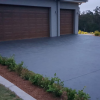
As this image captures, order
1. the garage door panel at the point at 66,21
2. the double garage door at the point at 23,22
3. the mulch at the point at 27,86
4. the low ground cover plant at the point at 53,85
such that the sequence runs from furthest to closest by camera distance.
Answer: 1. the garage door panel at the point at 66,21
2. the double garage door at the point at 23,22
3. the mulch at the point at 27,86
4. the low ground cover plant at the point at 53,85

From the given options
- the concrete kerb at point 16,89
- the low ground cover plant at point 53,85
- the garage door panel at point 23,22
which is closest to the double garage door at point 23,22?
the garage door panel at point 23,22

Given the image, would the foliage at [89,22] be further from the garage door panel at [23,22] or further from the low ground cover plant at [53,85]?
the low ground cover plant at [53,85]

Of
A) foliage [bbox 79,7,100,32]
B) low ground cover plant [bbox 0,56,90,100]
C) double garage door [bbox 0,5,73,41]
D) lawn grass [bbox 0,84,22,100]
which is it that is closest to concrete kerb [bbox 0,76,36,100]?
lawn grass [bbox 0,84,22,100]

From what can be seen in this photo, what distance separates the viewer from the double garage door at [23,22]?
13505 millimetres

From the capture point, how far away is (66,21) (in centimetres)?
1858

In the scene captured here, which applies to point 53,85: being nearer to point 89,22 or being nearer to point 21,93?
point 21,93

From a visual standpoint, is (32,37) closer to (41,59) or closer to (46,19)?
(46,19)

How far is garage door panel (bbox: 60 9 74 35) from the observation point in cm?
1809

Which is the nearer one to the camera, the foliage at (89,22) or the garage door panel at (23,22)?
the garage door panel at (23,22)

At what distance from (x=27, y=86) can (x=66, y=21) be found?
14392 mm

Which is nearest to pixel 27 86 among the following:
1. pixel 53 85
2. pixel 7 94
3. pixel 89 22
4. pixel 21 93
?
pixel 21 93

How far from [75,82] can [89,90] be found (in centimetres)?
63

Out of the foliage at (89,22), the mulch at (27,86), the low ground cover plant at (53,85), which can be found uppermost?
the foliage at (89,22)

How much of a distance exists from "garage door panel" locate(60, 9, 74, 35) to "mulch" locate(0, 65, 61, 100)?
41.3 feet
